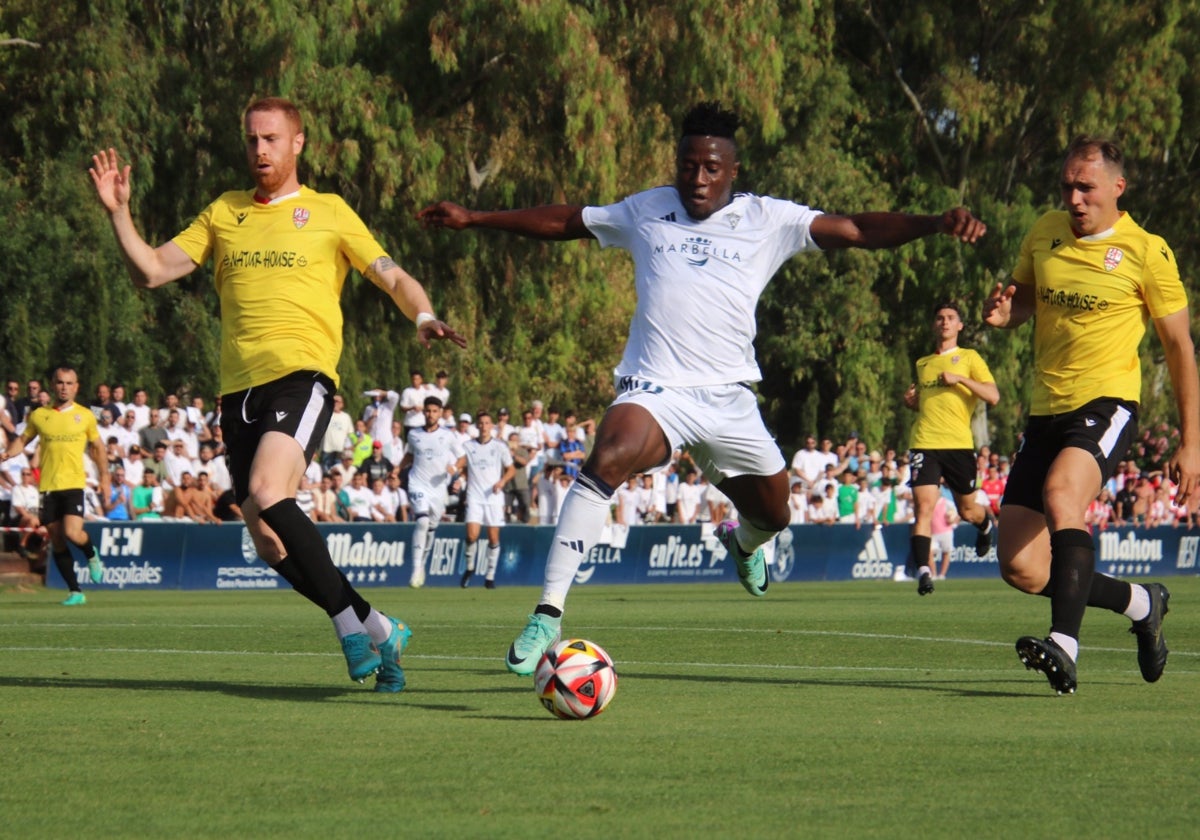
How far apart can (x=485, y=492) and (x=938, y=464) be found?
8.12 meters

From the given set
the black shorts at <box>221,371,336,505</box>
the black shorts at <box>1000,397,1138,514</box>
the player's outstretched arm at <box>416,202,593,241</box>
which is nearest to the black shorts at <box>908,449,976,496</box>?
the black shorts at <box>1000,397,1138,514</box>

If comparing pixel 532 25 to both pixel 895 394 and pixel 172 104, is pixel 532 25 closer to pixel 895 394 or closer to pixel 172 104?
pixel 172 104

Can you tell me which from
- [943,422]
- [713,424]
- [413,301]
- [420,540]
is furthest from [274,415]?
[420,540]

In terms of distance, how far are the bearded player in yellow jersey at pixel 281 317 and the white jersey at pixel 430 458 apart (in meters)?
16.3

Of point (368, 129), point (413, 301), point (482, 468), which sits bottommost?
point (482, 468)

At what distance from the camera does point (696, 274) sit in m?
8.53

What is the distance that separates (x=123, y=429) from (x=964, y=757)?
20.3 meters

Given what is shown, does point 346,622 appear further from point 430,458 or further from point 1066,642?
point 430,458

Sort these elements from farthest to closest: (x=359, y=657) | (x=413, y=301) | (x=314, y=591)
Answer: (x=413, y=301) < (x=314, y=591) < (x=359, y=657)

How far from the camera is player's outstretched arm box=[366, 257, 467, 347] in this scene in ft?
26.5

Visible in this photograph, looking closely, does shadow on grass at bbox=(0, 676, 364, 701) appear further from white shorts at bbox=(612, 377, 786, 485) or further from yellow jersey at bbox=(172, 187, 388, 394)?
white shorts at bbox=(612, 377, 786, 485)

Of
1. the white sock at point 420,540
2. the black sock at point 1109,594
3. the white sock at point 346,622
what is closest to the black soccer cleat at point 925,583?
the white sock at point 420,540

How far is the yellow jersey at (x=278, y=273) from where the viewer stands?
857 centimetres

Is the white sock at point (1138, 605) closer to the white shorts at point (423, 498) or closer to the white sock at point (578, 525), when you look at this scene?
the white sock at point (578, 525)
